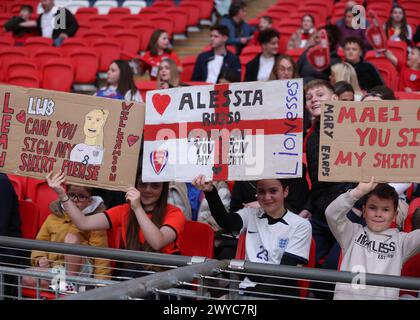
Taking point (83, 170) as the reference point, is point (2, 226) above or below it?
below

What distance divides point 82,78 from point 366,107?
270 inches

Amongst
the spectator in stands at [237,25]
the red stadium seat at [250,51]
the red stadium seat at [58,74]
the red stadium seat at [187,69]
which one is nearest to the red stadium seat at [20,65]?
the red stadium seat at [58,74]

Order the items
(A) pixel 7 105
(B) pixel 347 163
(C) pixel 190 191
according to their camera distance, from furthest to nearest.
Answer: (C) pixel 190 191 < (A) pixel 7 105 < (B) pixel 347 163

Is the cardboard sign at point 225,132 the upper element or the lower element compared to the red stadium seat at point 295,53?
lower

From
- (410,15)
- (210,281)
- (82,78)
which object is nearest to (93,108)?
(210,281)

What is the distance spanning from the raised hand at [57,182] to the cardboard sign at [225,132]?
467 millimetres

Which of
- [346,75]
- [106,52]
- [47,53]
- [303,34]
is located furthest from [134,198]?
[47,53]

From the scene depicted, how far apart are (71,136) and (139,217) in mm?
616

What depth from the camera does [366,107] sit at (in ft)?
13.6

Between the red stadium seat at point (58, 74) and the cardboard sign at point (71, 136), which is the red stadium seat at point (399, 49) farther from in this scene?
the cardboard sign at point (71, 136)

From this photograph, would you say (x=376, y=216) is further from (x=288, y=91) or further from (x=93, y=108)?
(x=93, y=108)

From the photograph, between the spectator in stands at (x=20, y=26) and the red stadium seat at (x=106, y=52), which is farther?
the spectator in stands at (x=20, y=26)

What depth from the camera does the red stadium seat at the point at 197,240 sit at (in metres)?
4.79

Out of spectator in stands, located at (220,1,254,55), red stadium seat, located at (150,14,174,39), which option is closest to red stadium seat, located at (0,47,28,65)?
red stadium seat, located at (150,14,174,39)
